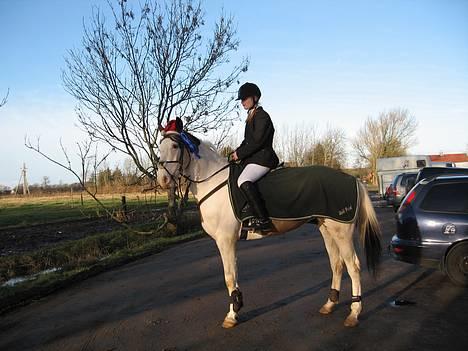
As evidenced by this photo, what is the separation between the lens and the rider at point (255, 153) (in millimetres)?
5090

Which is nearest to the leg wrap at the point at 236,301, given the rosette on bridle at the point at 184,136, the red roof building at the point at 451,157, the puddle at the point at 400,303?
the rosette on bridle at the point at 184,136

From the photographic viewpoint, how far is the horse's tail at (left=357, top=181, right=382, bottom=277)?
18.1ft

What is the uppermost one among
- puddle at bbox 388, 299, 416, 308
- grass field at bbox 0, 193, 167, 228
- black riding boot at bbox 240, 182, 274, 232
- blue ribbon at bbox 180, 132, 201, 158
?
blue ribbon at bbox 180, 132, 201, 158

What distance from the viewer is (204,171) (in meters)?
5.38

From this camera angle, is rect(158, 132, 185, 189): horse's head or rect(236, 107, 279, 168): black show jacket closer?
rect(158, 132, 185, 189): horse's head

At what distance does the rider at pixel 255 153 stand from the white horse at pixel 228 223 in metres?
0.28

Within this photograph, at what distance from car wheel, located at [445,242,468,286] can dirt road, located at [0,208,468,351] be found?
0.18m

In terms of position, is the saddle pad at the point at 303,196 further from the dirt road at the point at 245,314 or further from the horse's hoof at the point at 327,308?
the dirt road at the point at 245,314

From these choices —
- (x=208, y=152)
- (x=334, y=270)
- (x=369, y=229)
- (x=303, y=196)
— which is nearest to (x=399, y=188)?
(x=369, y=229)

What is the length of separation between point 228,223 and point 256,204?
47cm

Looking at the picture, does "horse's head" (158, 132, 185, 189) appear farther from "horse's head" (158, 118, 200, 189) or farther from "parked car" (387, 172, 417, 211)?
"parked car" (387, 172, 417, 211)

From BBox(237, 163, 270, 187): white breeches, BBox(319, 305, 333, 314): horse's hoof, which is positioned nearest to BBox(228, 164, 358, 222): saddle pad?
BBox(237, 163, 270, 187): white breeches

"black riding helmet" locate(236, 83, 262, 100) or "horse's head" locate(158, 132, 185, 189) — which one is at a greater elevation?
"black riding helmet" locate(236, 83, 262, 100)

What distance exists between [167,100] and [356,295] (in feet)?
37.8
